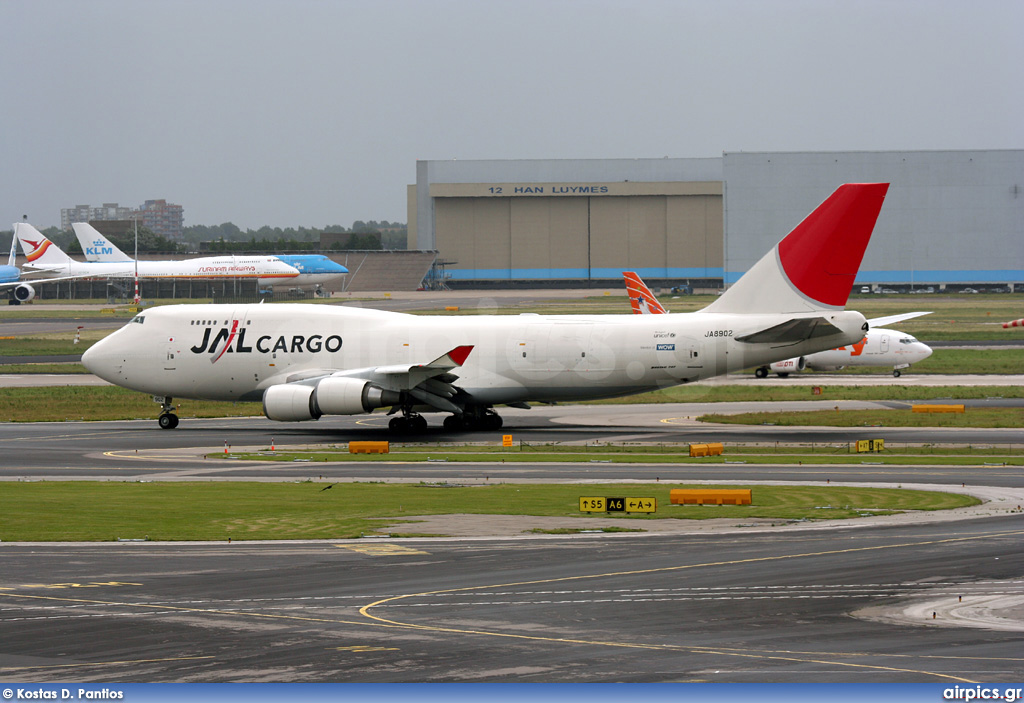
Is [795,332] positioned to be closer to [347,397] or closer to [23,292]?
[347,397]

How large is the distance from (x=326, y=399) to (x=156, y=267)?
114290 mm

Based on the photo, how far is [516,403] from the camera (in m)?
46.0

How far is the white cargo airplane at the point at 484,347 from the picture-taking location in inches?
1646

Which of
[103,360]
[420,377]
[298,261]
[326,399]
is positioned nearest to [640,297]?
[420,377]

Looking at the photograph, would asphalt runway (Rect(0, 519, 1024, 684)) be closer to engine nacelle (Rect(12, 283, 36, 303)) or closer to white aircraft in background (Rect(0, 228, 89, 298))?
engine nacelle (Rect(12, 283, 36, 303))

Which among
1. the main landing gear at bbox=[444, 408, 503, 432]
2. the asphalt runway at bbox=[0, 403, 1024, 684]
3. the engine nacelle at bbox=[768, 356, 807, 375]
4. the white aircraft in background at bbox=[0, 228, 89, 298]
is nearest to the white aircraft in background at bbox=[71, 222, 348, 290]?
the white aircraft in background at bbox=[0, 228, 89, 298]

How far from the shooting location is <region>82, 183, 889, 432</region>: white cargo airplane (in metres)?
41.8

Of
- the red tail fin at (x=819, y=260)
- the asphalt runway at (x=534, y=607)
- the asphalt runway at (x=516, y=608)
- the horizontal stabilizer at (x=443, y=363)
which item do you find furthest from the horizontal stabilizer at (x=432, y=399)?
the asphalt runway at (x=516, y=608)

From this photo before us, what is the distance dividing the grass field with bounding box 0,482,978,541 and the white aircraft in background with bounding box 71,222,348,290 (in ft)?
406

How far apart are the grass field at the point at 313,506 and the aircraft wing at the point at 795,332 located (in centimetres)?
1194

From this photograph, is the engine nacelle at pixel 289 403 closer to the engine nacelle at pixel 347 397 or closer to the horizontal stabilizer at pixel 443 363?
the engine nacelle at pixel 347 397

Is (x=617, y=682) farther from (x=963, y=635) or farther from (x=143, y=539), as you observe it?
(x=143, y=539)

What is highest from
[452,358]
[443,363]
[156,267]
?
[156,267]

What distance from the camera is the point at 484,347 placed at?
44.3 metres
